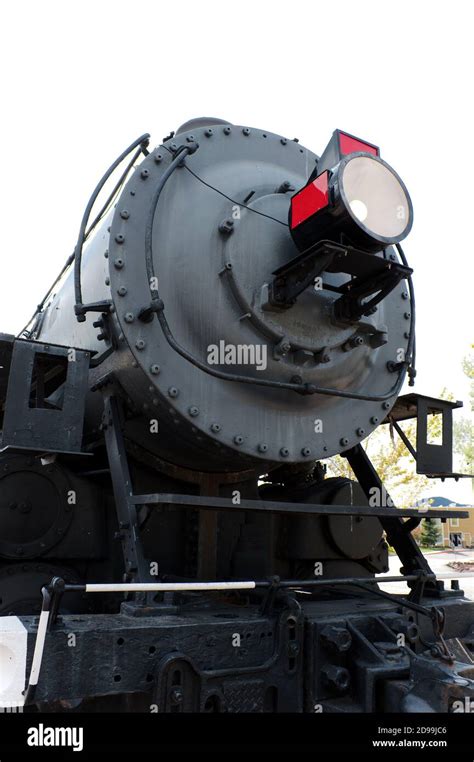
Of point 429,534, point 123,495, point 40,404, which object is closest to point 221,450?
point 123,495

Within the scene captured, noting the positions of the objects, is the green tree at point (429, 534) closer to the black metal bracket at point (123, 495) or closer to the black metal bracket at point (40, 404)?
the black metal bracket at point (123, 495)

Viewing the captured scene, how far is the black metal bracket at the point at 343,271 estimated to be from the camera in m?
2.87

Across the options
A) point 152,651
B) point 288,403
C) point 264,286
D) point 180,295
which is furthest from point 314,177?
point 152,651

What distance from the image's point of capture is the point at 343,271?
305cm

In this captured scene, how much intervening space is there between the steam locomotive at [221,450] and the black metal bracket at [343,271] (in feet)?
0.04

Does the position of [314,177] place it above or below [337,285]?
above

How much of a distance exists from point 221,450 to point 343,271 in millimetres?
1012

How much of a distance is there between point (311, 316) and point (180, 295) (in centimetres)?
68

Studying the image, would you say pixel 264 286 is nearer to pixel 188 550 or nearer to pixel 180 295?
pixel 180 295

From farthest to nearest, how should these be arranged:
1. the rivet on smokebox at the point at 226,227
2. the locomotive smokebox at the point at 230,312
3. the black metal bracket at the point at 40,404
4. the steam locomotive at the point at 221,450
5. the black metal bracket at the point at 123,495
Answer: the rivet on smokebox at the point at 226,227 → the locomotive smokebox at the point at 230,312 → the black metal bracket at the point at 123,495 → the black metal bracket at the point at 40,404 → the steam locomotive at the point at 221,450

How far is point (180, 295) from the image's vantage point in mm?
2973

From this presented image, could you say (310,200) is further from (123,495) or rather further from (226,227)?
(123,495)

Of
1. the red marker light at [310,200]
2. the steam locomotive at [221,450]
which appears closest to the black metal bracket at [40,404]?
the steam locomotive at [221,450]

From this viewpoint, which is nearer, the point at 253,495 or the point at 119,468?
the point at 119,468
